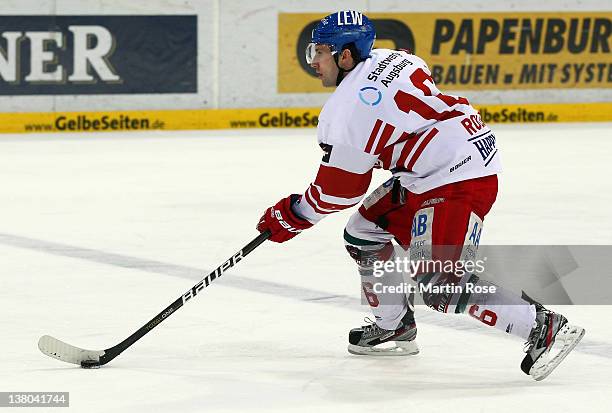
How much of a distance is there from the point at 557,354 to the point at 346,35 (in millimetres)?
1119

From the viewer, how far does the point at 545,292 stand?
5438mm

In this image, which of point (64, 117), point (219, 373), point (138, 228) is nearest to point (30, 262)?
point (138, 228)

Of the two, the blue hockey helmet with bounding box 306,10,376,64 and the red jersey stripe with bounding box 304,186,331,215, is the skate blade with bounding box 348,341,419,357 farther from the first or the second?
the blue hockey helmet with bounding box 306,10,376,64

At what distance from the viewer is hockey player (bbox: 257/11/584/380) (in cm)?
396

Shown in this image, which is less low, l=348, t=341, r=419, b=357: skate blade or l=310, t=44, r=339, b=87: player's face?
l=310, t=44, r=339, b=87: player's face

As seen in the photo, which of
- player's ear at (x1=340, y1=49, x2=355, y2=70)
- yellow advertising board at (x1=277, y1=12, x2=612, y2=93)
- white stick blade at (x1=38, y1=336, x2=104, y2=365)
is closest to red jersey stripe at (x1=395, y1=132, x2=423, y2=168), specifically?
player's ear at (x1=340, y1=49, x2=355, y2=70)

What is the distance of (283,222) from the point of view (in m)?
4.14

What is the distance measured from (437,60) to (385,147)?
785 centimetres

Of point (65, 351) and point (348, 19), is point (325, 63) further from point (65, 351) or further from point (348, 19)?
point (65, 351)

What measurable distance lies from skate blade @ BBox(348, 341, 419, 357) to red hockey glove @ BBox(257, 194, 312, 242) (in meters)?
0.51

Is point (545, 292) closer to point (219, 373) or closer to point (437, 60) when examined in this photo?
point (219, 373)

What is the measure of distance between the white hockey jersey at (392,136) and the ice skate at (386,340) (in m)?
0.55

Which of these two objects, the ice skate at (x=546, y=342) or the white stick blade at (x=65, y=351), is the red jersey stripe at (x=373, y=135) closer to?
the ice skate at (x=546, y=342)

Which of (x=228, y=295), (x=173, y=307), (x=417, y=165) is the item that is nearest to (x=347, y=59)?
(x=417, y=165)
